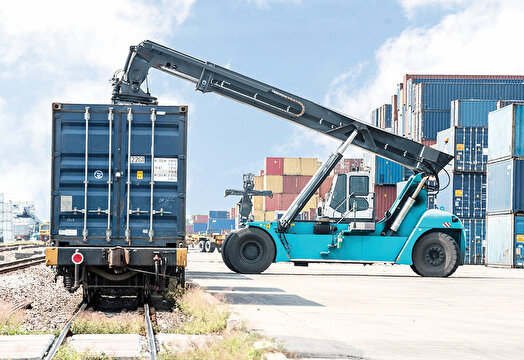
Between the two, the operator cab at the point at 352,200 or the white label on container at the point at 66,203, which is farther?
the operator cab at the point at 352,200

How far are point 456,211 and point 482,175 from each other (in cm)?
204

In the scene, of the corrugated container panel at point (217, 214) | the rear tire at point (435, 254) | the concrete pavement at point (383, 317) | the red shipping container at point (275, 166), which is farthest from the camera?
the corrugated container panel at point (217, 214)

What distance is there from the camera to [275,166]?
85.6 meters

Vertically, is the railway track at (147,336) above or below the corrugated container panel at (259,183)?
below

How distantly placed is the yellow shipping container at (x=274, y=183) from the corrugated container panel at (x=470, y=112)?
4387 centimetres

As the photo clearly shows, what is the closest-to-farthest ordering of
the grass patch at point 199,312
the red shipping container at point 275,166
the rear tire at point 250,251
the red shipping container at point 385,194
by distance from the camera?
1. the grass patch at point 199,312
2. the rear tire at point 250,251
3. the red shipping container at point 385,194
4. the red shipping container at point 275,166

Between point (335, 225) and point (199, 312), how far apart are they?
12742mm

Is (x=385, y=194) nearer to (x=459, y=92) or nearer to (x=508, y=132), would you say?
(x=508, y=132)

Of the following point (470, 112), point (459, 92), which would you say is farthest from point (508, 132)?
point (459, 92)

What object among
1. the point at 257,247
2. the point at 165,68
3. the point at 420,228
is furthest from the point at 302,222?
the point at 165,68

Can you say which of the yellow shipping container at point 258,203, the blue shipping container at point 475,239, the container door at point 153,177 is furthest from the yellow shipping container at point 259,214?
the container door at point 153,177

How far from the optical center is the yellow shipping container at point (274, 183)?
278 ft

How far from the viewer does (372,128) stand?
23.3 meters

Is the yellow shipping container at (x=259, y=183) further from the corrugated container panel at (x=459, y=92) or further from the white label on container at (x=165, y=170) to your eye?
the white label on container at (x=165, y=170)
